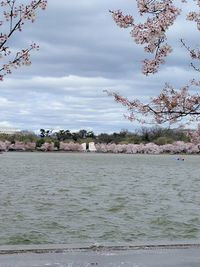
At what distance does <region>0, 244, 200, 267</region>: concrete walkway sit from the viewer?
8422mm

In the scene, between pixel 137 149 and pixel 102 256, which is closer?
pixel 102 256

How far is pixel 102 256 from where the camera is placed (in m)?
8.91

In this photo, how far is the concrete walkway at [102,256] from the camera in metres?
8.42

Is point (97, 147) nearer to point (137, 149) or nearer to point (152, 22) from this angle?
point (137, 149)

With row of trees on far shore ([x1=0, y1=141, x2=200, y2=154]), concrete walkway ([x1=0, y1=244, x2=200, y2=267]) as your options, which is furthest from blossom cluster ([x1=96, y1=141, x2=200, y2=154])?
concrete walkway ([x1=0, y1=244, x2=200, y2=267])

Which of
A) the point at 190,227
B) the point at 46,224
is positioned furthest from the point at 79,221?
the point at 190,227

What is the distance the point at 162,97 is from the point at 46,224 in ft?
42.8

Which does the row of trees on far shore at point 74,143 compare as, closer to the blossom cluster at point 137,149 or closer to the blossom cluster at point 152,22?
the blossom cluster at point 137,149

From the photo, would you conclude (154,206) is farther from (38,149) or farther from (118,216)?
(38,149)

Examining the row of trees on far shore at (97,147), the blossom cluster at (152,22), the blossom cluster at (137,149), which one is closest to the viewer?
the blossom cluster at (152,22)

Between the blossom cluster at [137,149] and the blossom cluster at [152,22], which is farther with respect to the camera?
the blossom cluster at [137,149]

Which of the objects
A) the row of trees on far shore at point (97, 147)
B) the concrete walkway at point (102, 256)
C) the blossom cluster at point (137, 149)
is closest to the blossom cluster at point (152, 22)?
the concrete walkway at point (102, 256)

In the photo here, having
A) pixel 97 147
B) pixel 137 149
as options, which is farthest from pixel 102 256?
pixel 97 147

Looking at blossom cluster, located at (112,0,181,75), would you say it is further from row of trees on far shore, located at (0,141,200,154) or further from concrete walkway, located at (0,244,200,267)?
row of trees on far shore, located at (0,141,200,154)
